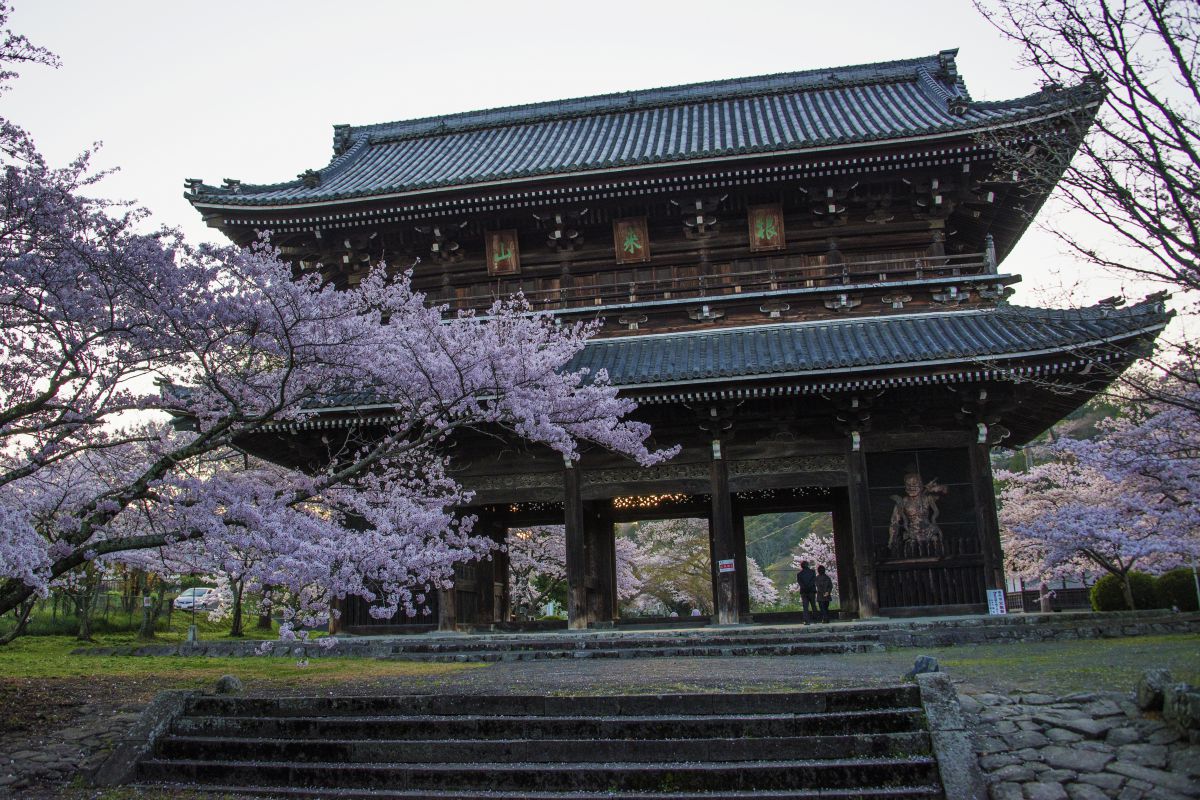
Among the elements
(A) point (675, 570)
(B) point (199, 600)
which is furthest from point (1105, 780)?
(B) point (199, 600)

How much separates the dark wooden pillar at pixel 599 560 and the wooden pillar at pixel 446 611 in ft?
10.1

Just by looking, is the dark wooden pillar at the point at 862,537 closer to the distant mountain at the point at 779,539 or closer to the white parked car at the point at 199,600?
the white parked car at the point at 199,600

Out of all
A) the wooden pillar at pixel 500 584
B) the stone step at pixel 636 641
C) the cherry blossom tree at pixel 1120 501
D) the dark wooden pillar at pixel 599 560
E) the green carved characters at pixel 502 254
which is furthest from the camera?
the wooden pillar at pixel 500 584

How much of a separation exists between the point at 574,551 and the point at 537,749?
9313mm

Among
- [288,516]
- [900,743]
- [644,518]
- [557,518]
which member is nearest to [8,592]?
[288,516]

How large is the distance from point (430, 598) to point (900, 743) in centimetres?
1198

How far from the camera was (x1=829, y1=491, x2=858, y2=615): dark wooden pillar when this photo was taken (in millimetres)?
18891

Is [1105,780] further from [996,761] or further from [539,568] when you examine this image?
[539,568]

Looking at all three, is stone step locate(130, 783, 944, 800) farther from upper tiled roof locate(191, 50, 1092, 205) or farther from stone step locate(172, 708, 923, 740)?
upper tiled roof locate(191, 50, 1092, 205)

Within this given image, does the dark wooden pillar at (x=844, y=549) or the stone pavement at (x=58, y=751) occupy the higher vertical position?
the dark wooden pillar at (x=844, y=549)

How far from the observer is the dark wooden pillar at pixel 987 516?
15266 mm

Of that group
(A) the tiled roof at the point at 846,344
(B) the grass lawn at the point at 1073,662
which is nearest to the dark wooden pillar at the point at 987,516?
(A) the tiled roof at the point at 846,344

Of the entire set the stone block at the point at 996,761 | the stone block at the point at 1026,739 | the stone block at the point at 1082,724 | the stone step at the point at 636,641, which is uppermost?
the stone step at the point at 636,641

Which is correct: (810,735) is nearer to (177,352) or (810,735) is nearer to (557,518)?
(177,352)
